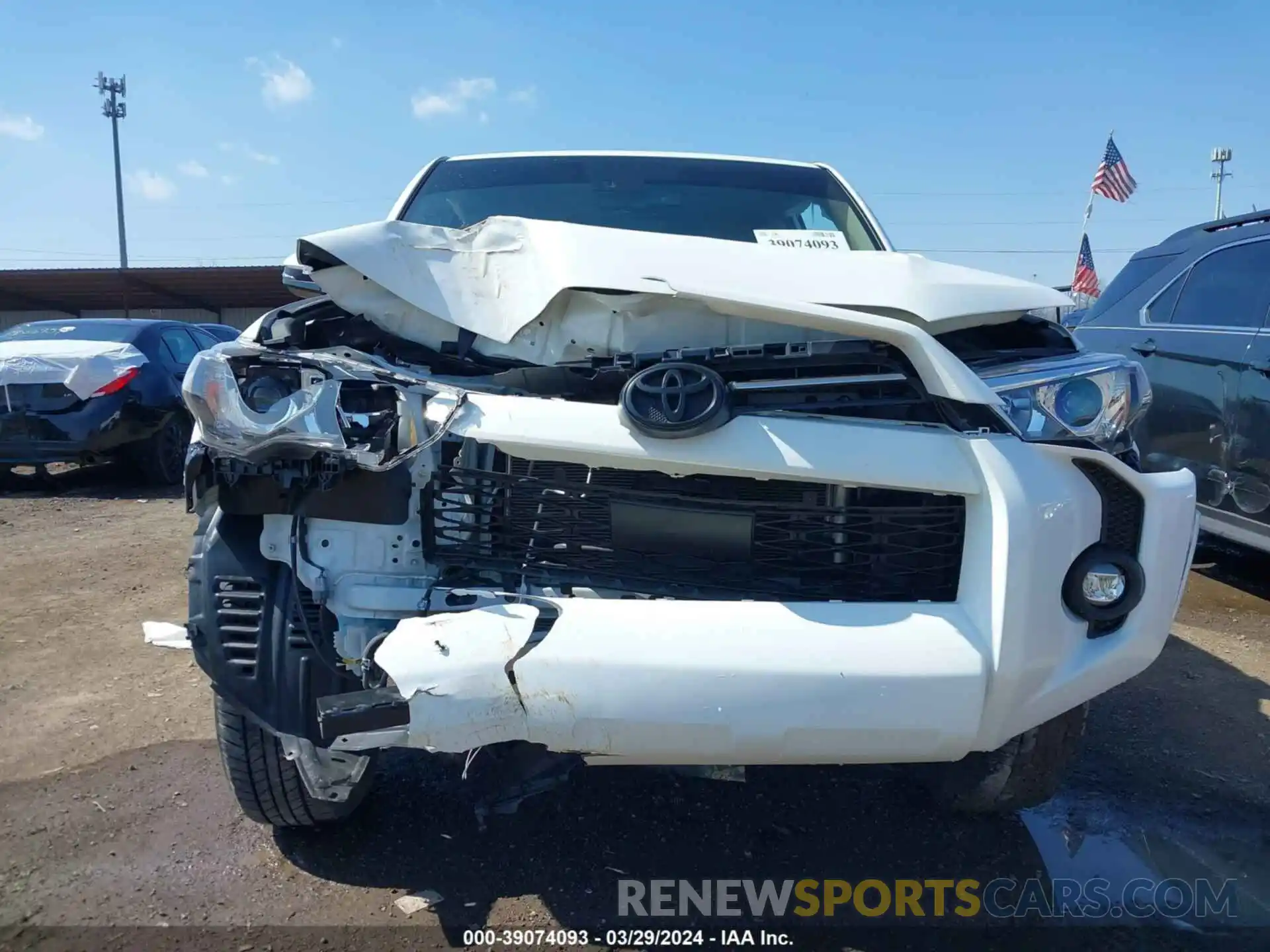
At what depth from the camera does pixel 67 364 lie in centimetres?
754

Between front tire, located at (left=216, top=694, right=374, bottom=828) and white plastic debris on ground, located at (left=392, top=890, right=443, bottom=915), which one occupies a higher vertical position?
front tire, located at (left=216, top=694, right=374, bottom=828)

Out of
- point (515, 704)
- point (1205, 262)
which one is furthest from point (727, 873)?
point (1205, 262)

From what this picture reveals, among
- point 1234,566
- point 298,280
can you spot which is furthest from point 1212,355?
point 298,280

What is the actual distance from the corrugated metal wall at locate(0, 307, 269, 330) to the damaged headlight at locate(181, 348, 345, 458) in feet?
76.8

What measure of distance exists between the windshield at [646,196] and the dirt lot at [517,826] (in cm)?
196

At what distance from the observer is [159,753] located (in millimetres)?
3098

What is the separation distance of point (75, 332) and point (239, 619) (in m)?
7.59

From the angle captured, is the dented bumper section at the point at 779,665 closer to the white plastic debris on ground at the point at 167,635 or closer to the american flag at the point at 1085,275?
the white plastic debris on ground at the point at 167,635

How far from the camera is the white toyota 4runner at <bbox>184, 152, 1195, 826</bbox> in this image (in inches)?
72.9

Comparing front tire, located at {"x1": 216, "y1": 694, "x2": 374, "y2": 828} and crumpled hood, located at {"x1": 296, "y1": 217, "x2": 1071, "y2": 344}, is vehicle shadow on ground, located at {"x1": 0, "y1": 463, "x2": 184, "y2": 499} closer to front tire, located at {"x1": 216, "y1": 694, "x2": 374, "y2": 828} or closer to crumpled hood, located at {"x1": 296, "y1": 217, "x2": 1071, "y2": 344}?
front tire, located at {"x1": 216, "y1": 694, "x2": 374, "y2": 828}

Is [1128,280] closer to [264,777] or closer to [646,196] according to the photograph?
[646,196]

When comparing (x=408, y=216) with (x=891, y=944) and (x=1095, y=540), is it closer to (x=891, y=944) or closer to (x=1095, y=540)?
(x=1095, y=540)

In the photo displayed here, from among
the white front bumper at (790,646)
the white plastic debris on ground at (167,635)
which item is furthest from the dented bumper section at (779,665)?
the white plastic debris on ground at (167,635)

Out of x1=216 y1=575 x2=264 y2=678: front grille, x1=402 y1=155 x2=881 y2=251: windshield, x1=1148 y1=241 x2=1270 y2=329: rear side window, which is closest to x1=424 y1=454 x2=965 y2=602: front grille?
x1=216 y1=575 x2=264 y2=678: front grille
